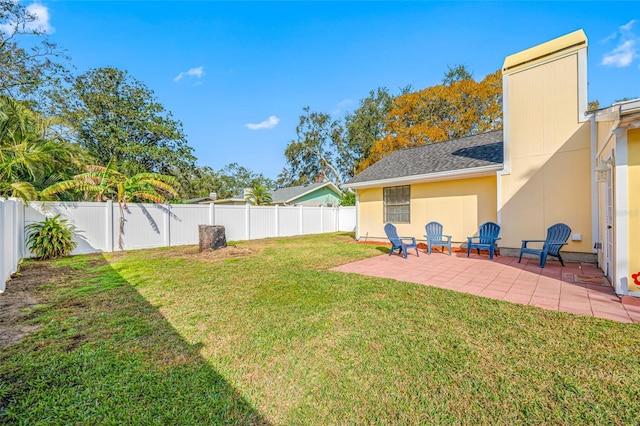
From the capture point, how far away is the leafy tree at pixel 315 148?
31.4m

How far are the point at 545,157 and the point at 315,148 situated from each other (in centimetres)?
2667

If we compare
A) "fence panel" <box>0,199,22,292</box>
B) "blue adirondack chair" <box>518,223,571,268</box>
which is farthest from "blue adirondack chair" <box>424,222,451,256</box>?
"fence panel" <box>0,199,22,292</box>

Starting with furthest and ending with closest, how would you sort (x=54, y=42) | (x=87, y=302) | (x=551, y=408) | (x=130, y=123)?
(x=130, y=123)
(x=54, y=42)
(x=87, y=302)
(x=551, y=408)

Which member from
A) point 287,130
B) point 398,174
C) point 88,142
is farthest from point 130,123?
point 398,174

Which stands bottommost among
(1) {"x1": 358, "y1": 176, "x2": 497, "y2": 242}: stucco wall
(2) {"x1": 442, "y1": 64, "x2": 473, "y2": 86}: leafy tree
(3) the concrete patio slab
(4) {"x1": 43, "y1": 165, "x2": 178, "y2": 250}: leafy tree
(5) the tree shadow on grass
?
(5) the tree shadow on grass

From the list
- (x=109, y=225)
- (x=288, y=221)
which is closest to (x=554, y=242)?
(x=288, y=221)

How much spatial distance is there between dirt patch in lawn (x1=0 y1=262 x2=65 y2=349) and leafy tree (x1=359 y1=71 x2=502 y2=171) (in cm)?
2215

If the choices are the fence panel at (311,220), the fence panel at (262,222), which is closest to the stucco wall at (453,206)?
the fence panel at (311,220)

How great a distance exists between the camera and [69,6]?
35.2ft

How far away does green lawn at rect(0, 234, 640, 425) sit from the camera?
6.45 feet

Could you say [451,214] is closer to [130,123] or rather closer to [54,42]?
[54,42]

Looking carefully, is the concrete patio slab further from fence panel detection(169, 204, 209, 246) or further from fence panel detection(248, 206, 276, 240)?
fence panel detection(169, 204, 209, 246)

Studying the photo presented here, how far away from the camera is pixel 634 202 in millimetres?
3986

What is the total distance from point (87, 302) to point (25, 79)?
15.8 m
